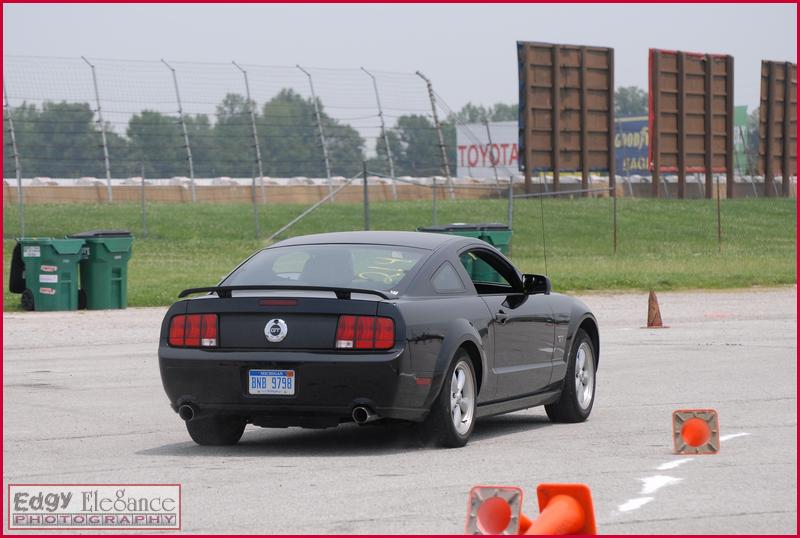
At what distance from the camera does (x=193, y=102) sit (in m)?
43.3

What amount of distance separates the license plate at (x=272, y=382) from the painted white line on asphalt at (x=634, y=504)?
2.43m

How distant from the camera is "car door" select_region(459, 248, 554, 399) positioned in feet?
33.5

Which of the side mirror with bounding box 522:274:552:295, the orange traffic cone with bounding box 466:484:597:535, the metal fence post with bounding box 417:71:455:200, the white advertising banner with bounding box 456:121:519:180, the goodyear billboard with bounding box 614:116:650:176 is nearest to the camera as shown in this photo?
the orange traffic cone with bounding box 466:484:597:535

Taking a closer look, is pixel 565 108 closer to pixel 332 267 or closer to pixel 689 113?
pixel 689 113

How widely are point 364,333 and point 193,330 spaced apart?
110cm

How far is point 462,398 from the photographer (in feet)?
31.9

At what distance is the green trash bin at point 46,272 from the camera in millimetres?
22247

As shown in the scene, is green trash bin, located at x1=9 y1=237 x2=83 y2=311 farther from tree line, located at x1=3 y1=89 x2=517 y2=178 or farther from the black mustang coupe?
tree line, located at x1=3 y1=89 x2=517 y2=178

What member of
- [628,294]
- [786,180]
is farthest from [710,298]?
[786,180]

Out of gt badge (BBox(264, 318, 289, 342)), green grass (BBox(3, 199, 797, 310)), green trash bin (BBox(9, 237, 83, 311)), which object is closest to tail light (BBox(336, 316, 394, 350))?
gt badge (BBox(264, 318, 289, 342))

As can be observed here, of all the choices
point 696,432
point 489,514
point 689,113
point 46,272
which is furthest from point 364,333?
point 689,113

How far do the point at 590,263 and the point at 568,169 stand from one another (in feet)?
51.9
